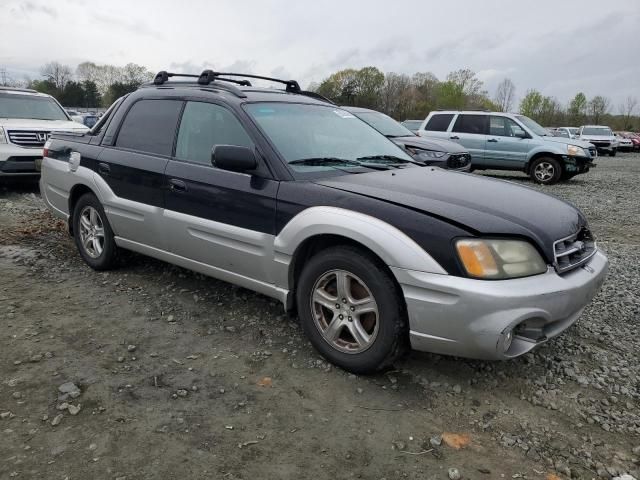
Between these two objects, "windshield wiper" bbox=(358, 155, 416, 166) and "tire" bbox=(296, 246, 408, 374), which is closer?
"tire" bbox=(296, 246, 408, 374)

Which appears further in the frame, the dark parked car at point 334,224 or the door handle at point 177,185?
the door handle at point 177,185

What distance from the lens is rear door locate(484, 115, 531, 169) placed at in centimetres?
1291

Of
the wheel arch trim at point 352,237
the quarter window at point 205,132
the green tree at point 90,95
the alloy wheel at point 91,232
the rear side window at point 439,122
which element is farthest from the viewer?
the green tree at point 90,95

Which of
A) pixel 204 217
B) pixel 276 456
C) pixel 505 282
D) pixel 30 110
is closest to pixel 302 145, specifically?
pixel 204 217

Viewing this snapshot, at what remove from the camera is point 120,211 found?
435cm

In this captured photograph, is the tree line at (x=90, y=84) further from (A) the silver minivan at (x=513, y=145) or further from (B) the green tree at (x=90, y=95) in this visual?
(A) the silver minivan at (x=513, y=145)

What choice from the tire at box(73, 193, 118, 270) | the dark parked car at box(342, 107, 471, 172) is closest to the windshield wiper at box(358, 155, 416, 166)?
the tire at box(73, 193, 118, 270)

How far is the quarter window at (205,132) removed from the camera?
364 centimetres

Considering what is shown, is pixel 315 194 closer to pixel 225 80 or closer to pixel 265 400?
pixel 265 400

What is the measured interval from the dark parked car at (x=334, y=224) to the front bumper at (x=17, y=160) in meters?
4.91

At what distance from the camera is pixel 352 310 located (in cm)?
301

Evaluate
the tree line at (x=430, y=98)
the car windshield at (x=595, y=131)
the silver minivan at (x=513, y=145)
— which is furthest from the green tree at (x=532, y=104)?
the silver minivan at (x=513, y=145)

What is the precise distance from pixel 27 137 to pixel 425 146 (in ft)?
22.8

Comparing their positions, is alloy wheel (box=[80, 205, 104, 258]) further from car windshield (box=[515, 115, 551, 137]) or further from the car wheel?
car windshield (box=[515, 115, 551, 137])
